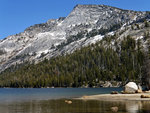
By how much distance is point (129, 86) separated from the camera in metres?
73.9

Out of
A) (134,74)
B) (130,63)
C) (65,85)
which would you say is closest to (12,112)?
(134,74)

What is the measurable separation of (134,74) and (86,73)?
42.3m

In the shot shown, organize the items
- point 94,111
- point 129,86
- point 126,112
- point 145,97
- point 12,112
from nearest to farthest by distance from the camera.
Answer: point 126,112 → point 94,111 → point 12,112 → point 145,97 → point 129,86

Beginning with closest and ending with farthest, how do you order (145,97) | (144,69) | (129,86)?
(145,97), (129,86), (144,69)

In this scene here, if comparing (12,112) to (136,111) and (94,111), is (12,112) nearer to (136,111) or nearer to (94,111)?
(94,111)

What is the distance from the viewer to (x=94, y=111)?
4197 cm

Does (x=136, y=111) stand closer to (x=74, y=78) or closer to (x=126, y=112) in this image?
(x=126, y=112)

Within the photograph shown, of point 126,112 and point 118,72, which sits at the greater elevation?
point 118,72

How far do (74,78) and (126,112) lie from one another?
159986 mm

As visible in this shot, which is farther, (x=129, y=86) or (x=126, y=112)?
(x=129, y=86)

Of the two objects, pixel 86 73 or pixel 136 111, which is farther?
pixel 86 73

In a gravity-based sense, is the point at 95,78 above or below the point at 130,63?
below

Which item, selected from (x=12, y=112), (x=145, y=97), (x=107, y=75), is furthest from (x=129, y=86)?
(x=107, y=75)

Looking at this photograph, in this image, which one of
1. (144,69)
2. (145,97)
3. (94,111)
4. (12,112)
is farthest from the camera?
(144,69)
